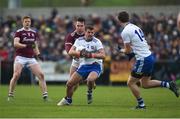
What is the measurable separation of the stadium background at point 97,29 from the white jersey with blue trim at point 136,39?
1303 centimetres

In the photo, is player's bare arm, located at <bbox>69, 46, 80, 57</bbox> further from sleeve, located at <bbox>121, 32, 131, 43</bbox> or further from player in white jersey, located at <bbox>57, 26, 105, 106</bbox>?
sleeve, located at <bbox>121, 32, 131, 43</bbox>

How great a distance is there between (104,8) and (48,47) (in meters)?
6.07

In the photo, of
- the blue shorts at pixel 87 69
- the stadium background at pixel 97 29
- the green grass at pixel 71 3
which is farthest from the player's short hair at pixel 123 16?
the green grass at pixel 71 3

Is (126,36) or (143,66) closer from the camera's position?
(126,36)

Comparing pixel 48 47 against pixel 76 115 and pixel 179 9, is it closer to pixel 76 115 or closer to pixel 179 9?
pixel 179 9

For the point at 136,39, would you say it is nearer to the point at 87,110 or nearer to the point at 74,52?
the point at 74,52

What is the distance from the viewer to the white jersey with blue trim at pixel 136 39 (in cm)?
1634

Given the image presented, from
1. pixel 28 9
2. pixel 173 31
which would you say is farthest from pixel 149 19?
pixel 28 9

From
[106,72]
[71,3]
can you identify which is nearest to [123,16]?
[106,72]

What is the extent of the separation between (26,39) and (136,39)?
15.1ft

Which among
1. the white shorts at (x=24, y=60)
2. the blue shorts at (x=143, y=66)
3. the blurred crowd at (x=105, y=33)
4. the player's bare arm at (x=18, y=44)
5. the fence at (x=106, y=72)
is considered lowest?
the fence at (x=106, y=72)

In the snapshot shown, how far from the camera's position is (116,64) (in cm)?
3428

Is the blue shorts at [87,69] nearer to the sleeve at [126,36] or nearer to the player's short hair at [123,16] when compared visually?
the sleeve at [126,36]

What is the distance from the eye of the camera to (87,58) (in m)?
18.0
